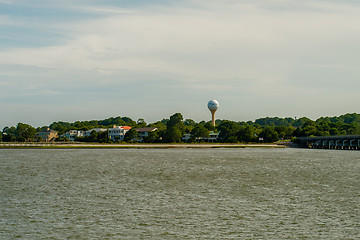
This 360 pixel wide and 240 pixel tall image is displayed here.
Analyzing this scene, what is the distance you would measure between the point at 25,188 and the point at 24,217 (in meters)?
→ 15.6

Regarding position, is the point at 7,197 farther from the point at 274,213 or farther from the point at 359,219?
the point at 359,219

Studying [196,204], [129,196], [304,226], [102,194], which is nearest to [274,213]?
[304,226]

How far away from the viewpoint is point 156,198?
3600 cm

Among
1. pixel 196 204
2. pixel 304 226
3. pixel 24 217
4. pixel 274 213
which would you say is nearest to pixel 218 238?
pixel 304 226

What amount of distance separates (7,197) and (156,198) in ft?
41.7

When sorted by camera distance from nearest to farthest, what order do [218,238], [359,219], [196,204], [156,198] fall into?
[218,238] → [359,219] → [196,204] → [156,198]

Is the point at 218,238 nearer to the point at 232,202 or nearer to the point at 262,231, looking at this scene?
the point at 262,231

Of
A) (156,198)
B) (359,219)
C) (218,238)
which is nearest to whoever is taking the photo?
(218,238)

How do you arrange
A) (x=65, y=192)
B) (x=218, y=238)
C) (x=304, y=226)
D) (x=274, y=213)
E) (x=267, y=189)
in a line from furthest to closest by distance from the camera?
(x=267, y=189) < (x=65, y=192) < (x=274, y=213) < (x=304, y=226) < (x=218, y=238)

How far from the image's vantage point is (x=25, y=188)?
42281 mm

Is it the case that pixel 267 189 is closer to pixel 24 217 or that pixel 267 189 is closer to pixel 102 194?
pixel 102 194

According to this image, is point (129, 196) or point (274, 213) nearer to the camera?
point (274, 213)

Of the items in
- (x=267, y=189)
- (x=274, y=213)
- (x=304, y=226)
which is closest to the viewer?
(x=304, y=226)

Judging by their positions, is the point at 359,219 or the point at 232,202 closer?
the point at 359,219
